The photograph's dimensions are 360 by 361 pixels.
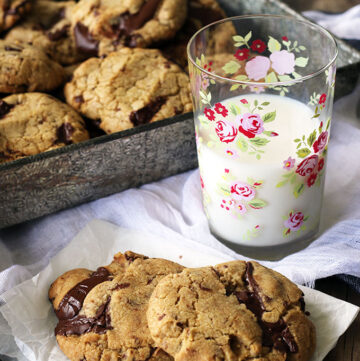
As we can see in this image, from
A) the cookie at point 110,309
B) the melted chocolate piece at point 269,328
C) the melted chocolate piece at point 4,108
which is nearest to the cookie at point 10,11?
the melted chocolate piece at point 4,108

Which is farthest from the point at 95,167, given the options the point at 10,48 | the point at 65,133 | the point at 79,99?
the point at 10,48

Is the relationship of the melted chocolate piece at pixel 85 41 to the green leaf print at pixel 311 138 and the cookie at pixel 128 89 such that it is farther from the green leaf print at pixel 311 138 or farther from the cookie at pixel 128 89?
the green leaf print at pixel 311 138

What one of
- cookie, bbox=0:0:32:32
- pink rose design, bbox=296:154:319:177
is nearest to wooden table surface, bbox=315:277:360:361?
pink rose design, bbox=296:154:319:177

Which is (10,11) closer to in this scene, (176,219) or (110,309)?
(176,219)

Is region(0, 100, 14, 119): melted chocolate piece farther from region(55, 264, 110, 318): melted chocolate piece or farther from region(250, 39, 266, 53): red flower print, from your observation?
region(250, 39, 266, 53): red flower print

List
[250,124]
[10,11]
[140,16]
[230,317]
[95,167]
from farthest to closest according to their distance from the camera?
[10,11], [140,16], [95,167], [250,124], [230,317]

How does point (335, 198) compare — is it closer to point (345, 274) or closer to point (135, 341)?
point (345, 274)
